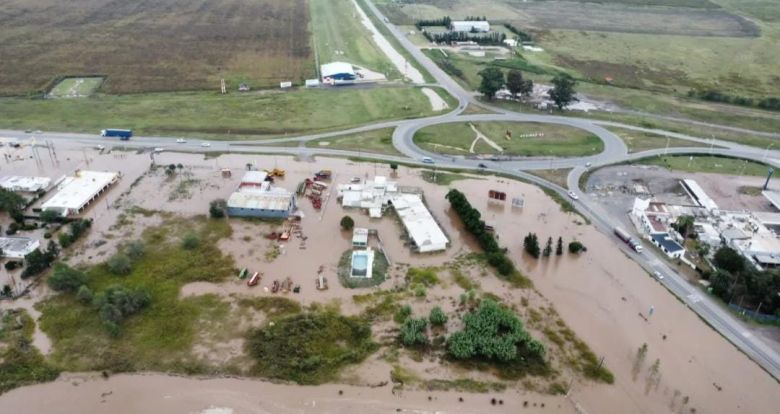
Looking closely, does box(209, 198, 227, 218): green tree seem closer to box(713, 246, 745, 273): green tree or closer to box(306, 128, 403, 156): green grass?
box(306, 128, 403, 156): green grass

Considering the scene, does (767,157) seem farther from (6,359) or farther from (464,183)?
(6,359)

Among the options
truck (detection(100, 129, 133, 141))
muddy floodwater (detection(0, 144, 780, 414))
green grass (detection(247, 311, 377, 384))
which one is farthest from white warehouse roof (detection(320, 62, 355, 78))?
green grass (detection(247, 311, 377, 384))

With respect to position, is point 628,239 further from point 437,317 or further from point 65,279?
point 65,279

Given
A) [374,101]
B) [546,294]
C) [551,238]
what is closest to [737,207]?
[551,238]

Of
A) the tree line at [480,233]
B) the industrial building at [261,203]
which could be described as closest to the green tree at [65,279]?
the industrial building at [261,203]

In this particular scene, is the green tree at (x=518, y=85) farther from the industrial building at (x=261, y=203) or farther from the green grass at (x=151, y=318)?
the green grass at (x=151, y=318)

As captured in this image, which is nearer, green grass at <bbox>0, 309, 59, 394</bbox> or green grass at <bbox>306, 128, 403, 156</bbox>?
green grass at <bbox>0, 309, 59, 394</bbox>

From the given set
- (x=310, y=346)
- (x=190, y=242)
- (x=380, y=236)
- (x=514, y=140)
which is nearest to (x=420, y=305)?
(x=310, y=346)
